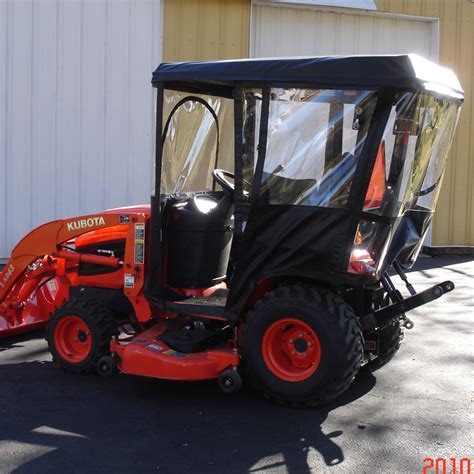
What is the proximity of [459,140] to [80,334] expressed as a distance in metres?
8.82

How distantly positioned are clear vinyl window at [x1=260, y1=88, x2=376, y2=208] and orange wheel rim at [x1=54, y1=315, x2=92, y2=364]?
1.83 meters

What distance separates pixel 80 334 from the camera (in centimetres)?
571

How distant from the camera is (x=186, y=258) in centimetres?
552

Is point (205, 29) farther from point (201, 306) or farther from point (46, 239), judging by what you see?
point (201, 306)

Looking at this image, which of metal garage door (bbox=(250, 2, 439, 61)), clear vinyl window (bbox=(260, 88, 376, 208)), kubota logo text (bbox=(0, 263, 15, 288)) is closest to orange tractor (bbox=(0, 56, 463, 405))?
→ clear vinyl window (bbox=(260, 88, 376, 208))

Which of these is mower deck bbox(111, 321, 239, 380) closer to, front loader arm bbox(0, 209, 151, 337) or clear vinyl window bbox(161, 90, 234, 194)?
front loader arm bbox(0, 209, 151, 337)

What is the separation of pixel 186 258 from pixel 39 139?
20.8ft

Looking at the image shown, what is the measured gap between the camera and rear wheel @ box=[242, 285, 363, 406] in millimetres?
→ 4770

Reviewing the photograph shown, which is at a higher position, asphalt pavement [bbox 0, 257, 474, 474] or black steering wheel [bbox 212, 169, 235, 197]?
black steering wheel [bbox 212, 169, 235, 197]

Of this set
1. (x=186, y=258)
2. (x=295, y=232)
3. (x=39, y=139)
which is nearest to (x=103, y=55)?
(x=39, y=139)

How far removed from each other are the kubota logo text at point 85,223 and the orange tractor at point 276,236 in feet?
0.04

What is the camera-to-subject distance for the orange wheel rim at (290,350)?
493cm

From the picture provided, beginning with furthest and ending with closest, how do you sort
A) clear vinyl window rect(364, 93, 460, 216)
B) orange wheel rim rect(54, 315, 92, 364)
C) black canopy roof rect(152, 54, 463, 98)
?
orange wheel rim rect(54, 315, 92, 364)
clear vinyl window rect(364, 93, 460, 216)
black canopy roof rect(152, 54, 463, 98)

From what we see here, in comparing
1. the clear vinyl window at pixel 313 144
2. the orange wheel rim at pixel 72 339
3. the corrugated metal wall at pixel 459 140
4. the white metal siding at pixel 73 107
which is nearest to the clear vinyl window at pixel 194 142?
the clear vinyl window at pixel 313 144
